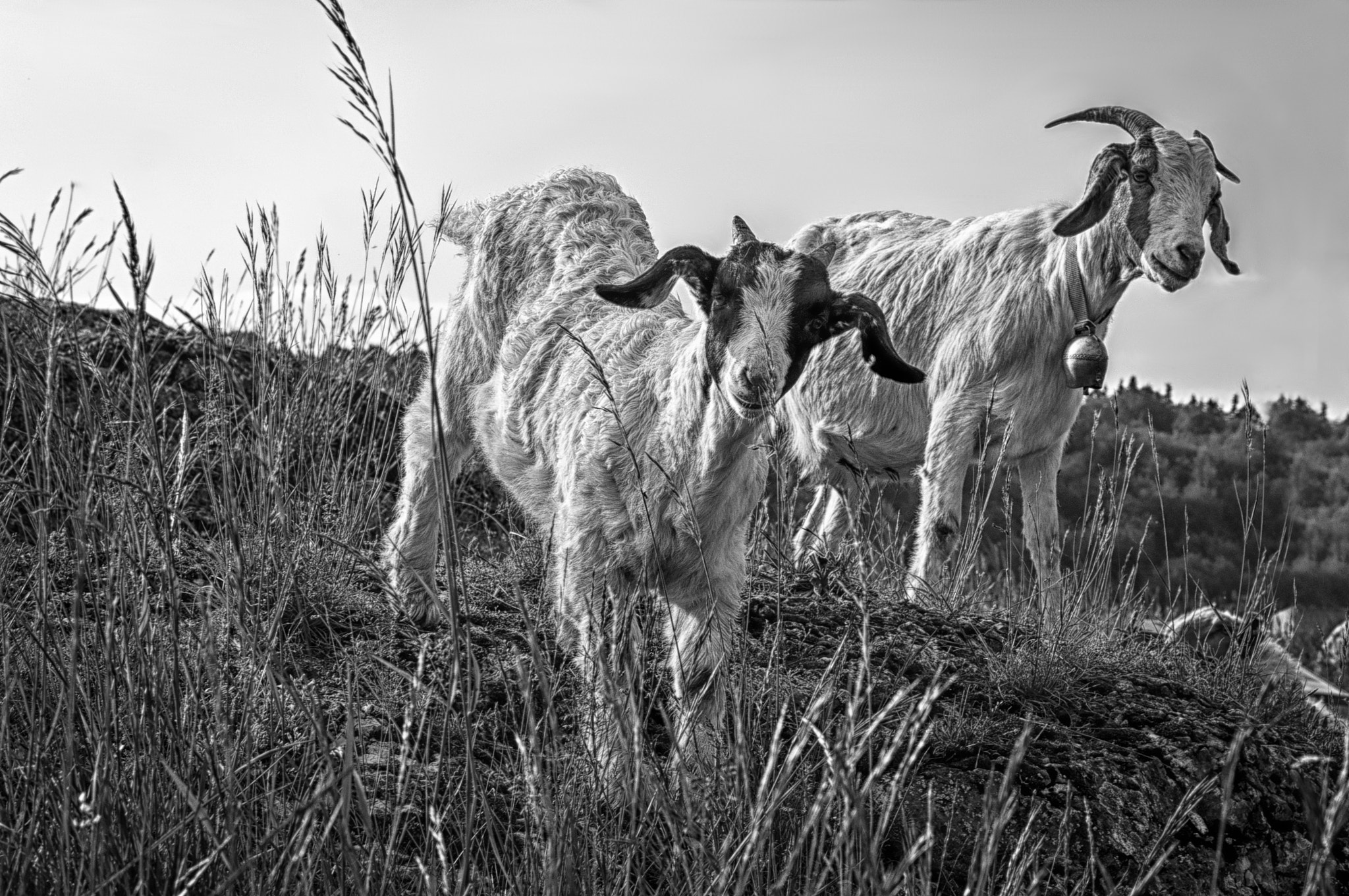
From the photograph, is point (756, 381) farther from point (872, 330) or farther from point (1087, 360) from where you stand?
point (1087, 360)

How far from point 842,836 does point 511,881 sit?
0.78 metres

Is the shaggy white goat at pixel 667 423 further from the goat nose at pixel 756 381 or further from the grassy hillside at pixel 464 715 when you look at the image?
the grassy hillside at pixel 464 715

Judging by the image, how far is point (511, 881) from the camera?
224 cm

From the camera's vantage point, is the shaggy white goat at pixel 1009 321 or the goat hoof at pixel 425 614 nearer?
the goat hoof at pixel 425 614

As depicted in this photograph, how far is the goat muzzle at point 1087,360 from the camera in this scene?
5609 millimetres

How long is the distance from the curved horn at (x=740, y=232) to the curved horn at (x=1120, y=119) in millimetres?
2682

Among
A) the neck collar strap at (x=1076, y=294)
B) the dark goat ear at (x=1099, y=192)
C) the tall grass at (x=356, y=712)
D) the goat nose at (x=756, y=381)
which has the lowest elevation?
the tall grass at (x=356, y=712)

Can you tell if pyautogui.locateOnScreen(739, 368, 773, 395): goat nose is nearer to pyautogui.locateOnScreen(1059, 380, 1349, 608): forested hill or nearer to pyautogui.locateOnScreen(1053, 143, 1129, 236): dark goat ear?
pyautogui.locateOnScreen(1053, 143, 1129, 236): dark goat ear

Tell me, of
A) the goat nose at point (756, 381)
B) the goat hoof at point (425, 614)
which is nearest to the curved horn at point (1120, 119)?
the goat nose at point (756, 381)

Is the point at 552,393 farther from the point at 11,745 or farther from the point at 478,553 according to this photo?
the point at 11,745

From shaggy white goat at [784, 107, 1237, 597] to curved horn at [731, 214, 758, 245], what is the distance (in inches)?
60.2

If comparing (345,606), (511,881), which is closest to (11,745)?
(511,881)

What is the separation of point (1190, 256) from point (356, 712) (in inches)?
163

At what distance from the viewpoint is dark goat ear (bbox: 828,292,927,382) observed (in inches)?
151
